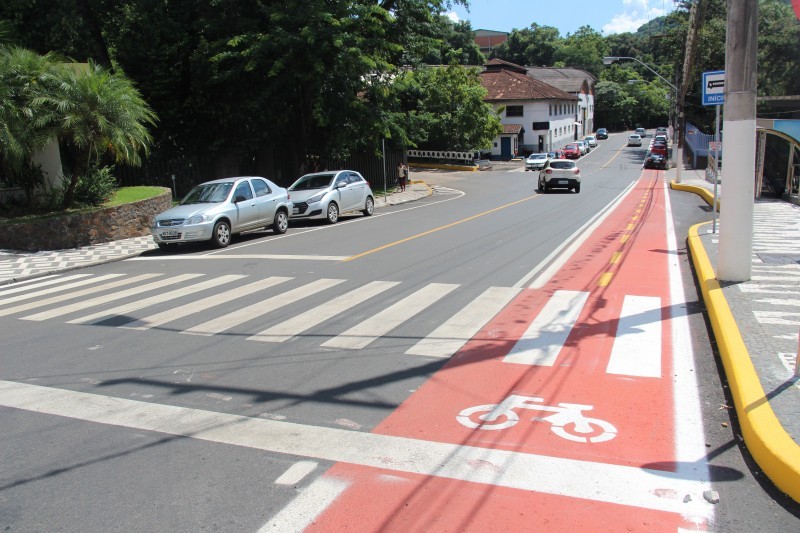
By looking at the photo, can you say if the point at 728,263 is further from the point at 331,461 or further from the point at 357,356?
the point at 331,461

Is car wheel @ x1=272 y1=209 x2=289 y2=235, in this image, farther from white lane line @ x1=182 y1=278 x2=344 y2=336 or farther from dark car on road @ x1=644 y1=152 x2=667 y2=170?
dark car on road @ x1=644 y1=152 x2=667 y2=170

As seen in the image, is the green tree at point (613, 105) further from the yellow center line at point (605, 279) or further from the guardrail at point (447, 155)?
the yellow center line at point (605, 279)

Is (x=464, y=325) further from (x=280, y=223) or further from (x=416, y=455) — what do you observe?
(x=280, y=223)

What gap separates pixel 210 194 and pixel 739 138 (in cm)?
1204

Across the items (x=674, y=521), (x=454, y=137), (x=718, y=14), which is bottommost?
(x=674, y=521)

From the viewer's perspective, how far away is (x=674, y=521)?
3854 millimetres

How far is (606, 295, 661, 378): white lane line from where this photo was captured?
6.47m

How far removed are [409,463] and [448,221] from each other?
624 inches

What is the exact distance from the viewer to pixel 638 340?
24.2 ft

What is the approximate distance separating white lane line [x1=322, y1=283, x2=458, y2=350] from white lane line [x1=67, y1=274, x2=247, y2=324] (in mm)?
3609

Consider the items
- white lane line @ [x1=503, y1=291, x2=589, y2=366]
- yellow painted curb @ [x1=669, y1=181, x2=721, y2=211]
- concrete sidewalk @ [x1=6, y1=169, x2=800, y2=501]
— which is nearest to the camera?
concrete sidewalk @ [x1=6, y1=169, x2=800, y2=501]

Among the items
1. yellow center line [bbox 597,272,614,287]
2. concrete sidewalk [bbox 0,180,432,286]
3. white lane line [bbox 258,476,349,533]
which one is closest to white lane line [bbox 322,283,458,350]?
yellow center line [bbox 597,272,614,287]

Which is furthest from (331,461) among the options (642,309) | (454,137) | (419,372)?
(454,137)

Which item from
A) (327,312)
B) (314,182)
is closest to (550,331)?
(327,312)
